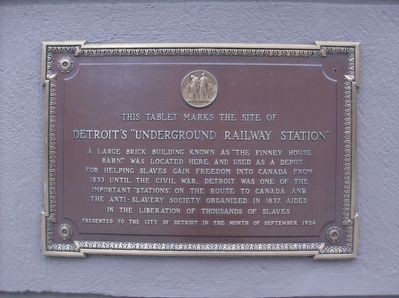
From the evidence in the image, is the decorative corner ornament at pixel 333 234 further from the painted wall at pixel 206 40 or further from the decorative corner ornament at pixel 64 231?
the decorative corner ornament at pixel 64 231

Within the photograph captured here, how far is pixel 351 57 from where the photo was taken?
8.13ft

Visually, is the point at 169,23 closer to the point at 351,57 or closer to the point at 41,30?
the point at 41,30

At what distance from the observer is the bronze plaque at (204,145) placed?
2453 mm

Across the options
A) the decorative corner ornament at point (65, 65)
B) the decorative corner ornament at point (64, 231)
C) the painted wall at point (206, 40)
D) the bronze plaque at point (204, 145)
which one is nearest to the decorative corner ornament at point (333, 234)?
the bronze plaque at point (204, 145)

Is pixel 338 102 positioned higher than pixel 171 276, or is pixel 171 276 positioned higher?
pixel 338 102

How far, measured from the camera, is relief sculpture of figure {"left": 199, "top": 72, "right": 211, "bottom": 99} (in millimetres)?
2439

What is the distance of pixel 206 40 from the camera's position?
252 cm

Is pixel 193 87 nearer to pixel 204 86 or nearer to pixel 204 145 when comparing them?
pixel 204 86

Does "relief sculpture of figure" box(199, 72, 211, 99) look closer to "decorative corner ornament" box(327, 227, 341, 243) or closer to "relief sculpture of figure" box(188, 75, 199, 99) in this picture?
"relief sculpture of figure" box(188, 75, 199, 99)

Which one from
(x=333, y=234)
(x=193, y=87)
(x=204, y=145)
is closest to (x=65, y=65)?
(x=193, y=87)

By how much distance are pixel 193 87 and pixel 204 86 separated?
0.06 metres

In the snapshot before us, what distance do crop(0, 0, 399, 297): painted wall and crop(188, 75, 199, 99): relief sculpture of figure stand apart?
0.84 feet

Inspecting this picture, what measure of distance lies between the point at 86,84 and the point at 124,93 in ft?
0.73

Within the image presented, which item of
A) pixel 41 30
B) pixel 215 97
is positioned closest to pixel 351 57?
pixel 215 97
